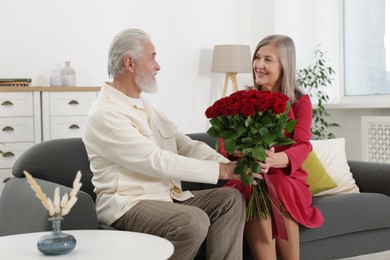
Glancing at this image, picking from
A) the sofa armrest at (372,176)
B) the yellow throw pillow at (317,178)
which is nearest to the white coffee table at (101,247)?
the yellow throw pillow at (317,178)

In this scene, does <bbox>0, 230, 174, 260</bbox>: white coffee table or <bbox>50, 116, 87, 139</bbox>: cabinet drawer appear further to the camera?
<bbox>50, 116, 87, 139</bbox>: cabinet drawer

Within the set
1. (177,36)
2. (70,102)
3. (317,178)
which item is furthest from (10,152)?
(317,178)

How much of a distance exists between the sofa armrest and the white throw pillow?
6 cm

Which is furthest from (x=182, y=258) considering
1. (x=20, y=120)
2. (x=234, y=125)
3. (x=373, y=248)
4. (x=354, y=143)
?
(x=354, y=143)

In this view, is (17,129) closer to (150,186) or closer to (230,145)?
(150,186)

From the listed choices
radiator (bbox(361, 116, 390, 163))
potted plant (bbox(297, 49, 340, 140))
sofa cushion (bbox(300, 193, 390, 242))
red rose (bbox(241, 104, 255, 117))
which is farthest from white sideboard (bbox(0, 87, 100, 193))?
red rose (bbox(241, 104, 255, 117))

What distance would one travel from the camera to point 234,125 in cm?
288

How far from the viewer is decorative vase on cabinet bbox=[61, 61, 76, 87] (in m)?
5.79

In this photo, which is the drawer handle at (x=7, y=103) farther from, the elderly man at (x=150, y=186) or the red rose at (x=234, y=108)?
the red rose at (x=234, y=108)

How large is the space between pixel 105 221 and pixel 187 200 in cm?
39

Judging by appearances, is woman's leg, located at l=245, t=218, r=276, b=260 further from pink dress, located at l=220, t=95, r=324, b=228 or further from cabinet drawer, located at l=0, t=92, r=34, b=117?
cabinet drawer, located at l=0, t=92, r=34, b=117

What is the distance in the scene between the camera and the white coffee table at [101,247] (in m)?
2.05

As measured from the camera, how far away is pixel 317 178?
367cm

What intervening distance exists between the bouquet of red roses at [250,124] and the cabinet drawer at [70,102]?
2.87 m
